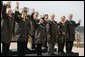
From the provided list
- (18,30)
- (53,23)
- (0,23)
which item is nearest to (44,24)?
(53,23)

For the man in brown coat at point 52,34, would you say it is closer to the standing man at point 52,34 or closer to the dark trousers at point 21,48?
the standing man at point 52,34

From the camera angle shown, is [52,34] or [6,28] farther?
[52,34]

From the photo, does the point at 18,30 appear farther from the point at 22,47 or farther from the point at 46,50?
the point at 46,50

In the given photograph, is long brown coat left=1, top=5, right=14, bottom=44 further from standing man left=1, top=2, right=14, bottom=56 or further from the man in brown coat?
the man in brown coat

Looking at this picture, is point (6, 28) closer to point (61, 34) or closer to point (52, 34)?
point (52, 34)

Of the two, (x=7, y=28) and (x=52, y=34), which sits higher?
(x=7, y=28)

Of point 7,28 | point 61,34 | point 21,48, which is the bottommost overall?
point 21,48

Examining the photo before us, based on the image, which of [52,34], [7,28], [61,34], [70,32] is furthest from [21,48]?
[70,32]

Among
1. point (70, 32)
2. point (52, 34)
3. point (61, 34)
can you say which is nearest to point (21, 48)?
point (52, 34)

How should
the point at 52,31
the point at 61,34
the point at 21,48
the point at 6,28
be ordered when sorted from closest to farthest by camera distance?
the point at 6,28 → the point at 21,48 → the point at 52,31 → the point at 61,34

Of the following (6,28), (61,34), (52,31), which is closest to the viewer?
(6,28)

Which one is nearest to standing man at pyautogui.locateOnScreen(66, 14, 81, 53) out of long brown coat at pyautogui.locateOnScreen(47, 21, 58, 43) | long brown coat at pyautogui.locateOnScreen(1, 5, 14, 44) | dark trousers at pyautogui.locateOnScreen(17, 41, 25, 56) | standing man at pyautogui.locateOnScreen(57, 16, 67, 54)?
standing man at pyautogui.locateOnScreen(57, 16, 67, 54)

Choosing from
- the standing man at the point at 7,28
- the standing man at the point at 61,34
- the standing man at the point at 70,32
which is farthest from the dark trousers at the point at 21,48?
the standing man at the point at 70,32

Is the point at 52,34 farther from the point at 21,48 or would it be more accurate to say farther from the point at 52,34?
the point at 21,48
